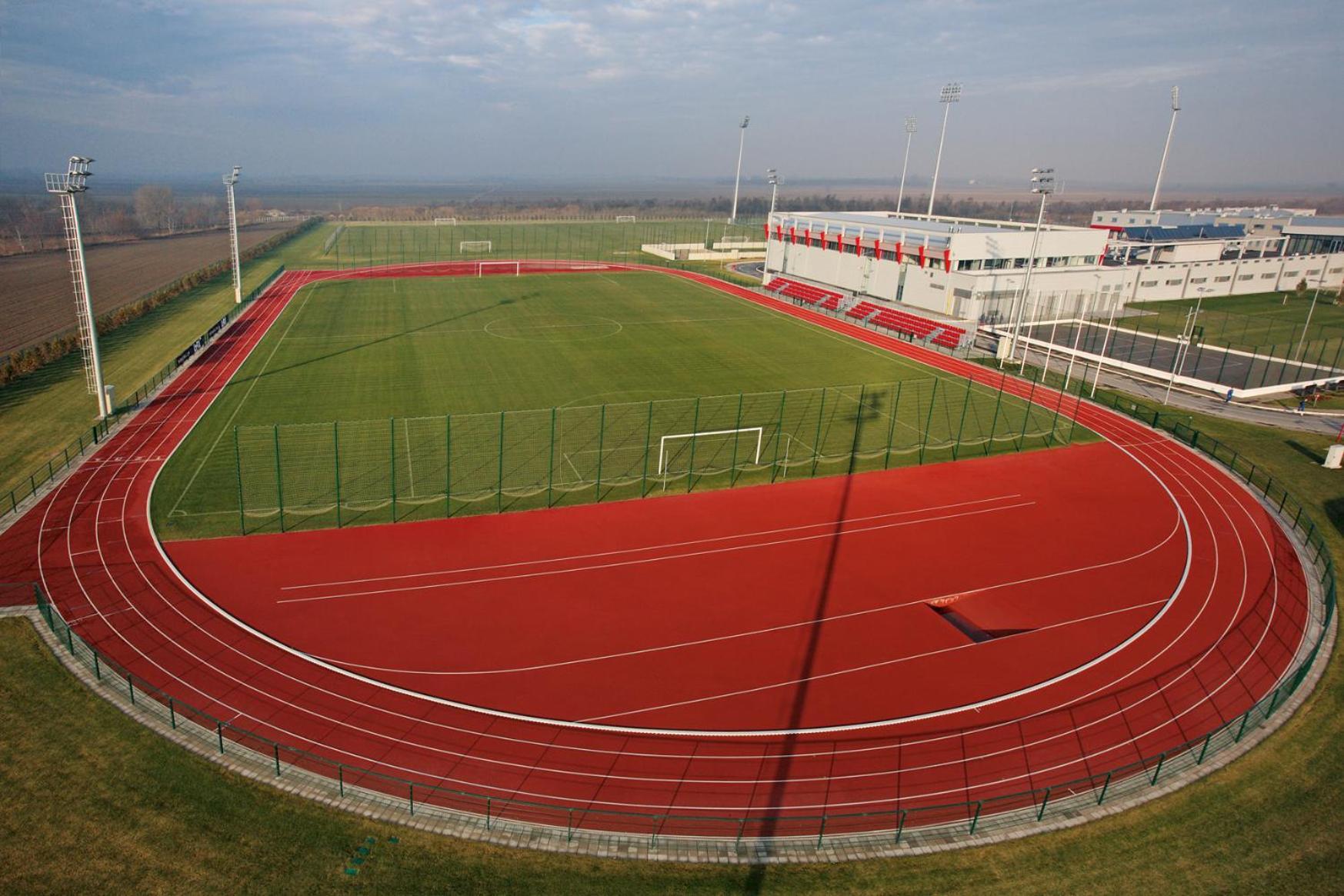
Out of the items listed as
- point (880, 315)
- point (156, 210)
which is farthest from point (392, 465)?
point (156, 210)

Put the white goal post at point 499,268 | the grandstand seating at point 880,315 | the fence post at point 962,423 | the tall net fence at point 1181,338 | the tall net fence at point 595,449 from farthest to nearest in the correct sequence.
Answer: the white goal post at point 499,268
the grandstand seating at point 880,315
the tall net fence at point 1181,338
the fence post at point 962,423
the tall net fence at point 595,449

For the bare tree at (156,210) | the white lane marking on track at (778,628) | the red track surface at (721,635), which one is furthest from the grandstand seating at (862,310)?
the bare tree at (156,210)

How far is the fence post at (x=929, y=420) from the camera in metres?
30.8

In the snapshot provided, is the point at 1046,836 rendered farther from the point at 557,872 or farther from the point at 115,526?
the point at 115,526

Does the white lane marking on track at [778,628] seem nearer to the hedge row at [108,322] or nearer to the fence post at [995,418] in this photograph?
the fence post at [995,418]

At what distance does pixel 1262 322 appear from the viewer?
57.4 metres

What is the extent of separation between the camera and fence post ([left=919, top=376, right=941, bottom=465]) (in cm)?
3083

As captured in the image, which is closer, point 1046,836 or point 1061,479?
point 1046,836

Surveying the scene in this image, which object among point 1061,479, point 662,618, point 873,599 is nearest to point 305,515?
point 662,618

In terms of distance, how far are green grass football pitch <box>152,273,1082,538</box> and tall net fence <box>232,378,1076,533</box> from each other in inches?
4.0

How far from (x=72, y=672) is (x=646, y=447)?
58.6 feet

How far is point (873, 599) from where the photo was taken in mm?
20469

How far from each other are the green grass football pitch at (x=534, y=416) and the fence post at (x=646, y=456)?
10cm

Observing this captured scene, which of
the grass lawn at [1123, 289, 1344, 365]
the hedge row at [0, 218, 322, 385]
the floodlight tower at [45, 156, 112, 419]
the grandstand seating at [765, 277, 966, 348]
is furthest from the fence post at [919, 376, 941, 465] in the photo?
the hedge row at [0, 218, 322, 385]
